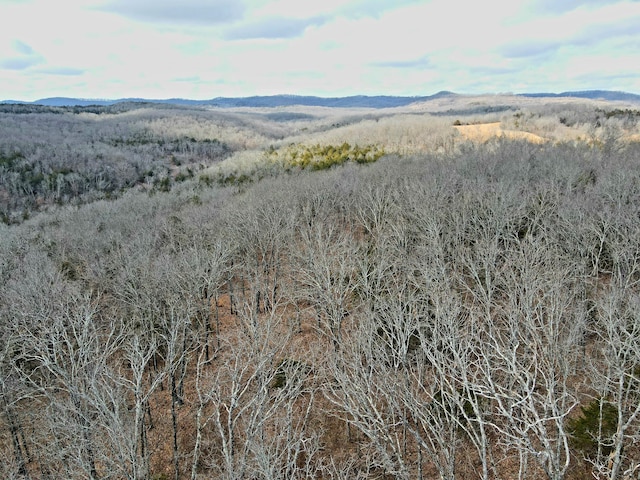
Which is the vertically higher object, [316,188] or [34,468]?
[316,188]

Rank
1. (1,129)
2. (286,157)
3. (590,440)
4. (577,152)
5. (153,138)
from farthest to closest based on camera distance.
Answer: (153,138)
(1,129)
(286,157)
(577,152)
(590,440)

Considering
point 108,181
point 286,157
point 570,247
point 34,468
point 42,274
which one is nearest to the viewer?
point 34,468

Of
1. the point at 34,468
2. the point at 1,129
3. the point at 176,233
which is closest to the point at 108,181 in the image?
the point at 1,129

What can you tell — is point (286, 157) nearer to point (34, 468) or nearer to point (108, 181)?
point (108, 181)

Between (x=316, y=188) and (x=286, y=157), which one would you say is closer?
(x=316, y=188)

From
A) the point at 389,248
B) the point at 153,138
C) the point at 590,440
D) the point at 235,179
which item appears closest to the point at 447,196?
the point at 389,248

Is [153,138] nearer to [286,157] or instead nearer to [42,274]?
[286,157]

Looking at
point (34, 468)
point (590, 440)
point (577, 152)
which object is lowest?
point (34, 468)
